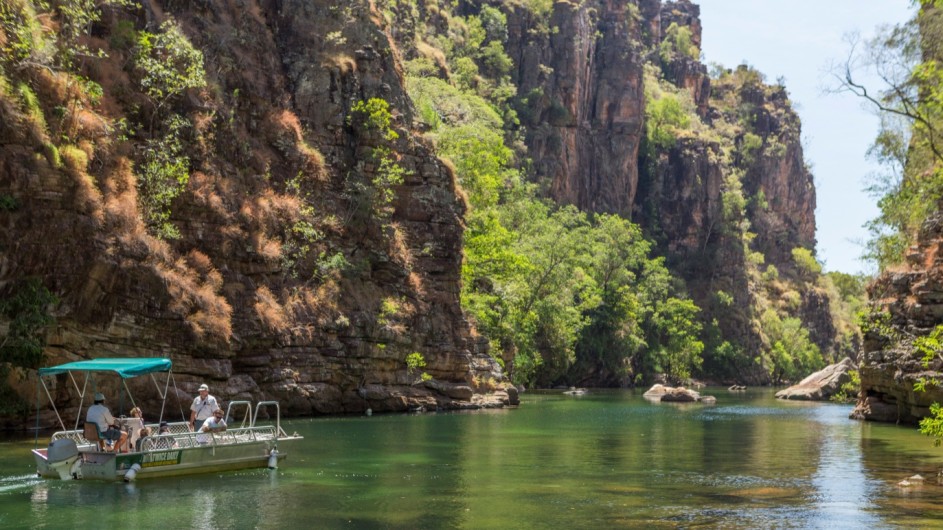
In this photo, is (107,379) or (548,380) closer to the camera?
(107,379)

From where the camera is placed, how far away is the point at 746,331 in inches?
5699

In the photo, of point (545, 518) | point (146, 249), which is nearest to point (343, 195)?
point (146, 249)

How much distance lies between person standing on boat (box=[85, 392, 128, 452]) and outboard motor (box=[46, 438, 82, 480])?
956 mm

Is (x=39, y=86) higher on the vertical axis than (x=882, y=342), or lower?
higher

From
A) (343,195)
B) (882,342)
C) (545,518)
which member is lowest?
(545,518)

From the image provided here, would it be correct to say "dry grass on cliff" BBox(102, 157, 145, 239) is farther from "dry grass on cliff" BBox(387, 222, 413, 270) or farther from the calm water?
"dry grass on cliff" BBox(387, 222, 413, 270)

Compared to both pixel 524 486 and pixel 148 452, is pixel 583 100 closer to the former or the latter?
pixel 524 486

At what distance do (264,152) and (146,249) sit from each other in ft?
49.8

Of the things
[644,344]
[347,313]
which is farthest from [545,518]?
[644,344]

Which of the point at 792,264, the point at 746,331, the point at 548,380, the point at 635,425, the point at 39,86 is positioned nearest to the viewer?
the point at 39,86

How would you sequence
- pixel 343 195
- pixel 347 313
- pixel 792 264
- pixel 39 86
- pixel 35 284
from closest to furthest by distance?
pixel 35 284, pixel 39 86, pixel 347 313, pixel 343 195, pixel 792 264

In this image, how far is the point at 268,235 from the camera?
5625 centimetres

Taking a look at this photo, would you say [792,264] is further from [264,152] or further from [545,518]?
[545,518]

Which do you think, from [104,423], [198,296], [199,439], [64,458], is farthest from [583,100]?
[64,458]
